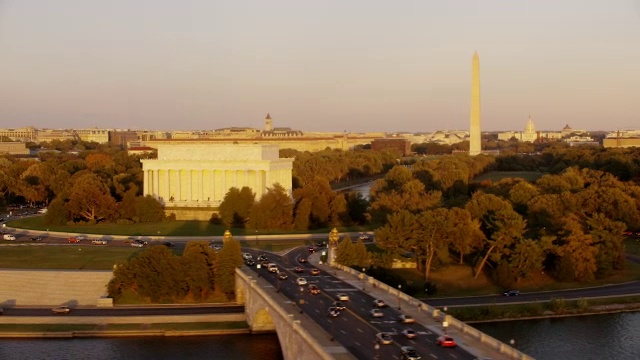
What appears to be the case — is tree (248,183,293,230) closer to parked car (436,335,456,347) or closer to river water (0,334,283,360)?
river water (0,334,283,360)

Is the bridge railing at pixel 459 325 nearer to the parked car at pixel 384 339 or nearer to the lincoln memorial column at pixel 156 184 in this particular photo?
the parked car at pixel 384 339

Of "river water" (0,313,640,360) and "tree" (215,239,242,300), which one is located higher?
"tree" (215,239,242,300)

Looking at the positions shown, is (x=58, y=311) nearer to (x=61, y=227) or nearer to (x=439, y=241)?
(x=439, y=241)

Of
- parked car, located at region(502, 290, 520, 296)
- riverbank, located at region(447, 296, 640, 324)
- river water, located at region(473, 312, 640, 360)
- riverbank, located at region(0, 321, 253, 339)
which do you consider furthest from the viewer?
parked car, located at region(502, 290, 520, 296)

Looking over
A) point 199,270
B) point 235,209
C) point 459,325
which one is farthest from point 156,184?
point 459,325

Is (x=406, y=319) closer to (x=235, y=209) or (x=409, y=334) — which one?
(x=409, y=334)

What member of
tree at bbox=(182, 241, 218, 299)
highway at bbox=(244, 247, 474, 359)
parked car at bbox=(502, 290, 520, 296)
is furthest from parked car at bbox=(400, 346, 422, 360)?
parked car at bbox=(502, 290, 520, 296)

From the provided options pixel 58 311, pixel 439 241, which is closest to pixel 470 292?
pixel 439 241
